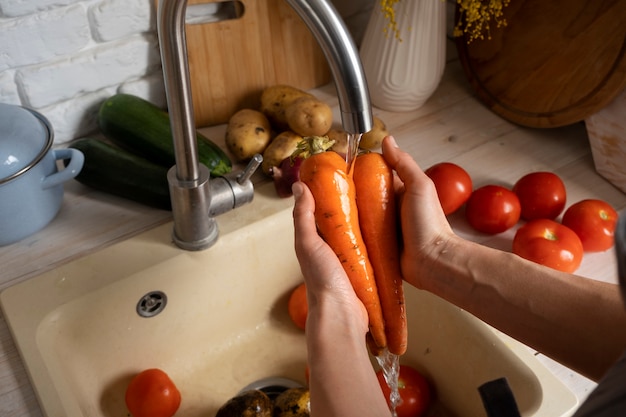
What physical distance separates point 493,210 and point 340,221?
316 mm

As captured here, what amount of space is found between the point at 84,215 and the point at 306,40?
0.53 meters

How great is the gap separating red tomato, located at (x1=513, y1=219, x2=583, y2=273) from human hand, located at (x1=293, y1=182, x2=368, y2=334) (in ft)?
1.02

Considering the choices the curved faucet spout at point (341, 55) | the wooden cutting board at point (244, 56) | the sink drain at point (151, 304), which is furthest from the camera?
the wooden cutting board at point (244, 56)

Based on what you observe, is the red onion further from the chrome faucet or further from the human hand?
the human hand

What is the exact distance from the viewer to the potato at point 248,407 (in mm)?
774

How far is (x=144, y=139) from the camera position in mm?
968

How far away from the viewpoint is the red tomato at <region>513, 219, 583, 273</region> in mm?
842

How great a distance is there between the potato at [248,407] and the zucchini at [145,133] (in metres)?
0.35

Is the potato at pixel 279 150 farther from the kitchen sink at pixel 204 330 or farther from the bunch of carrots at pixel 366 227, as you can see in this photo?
the bunch of carrots at pixel 366 227

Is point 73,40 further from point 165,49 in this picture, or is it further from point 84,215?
point 165,49

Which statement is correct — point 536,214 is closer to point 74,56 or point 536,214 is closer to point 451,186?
point 451,186

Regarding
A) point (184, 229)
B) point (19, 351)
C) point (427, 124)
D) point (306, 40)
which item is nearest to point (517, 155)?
point (427, 124)

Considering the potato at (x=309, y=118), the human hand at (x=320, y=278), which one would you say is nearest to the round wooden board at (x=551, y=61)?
the potato at (x=309, y=118)

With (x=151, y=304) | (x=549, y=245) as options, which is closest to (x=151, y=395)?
(x=151, y=304)
